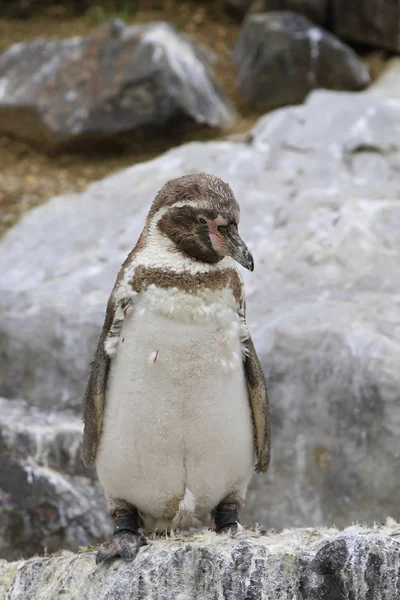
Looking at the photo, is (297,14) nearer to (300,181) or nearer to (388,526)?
(300,181)

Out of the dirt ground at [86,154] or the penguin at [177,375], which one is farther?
the dirt ground at [86,154]

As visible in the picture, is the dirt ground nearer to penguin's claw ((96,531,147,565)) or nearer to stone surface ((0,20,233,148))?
stone surface ((0,20,233,148))

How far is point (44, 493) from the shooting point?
5.86 metres

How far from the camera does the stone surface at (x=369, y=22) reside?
Result: 11406 millimetres

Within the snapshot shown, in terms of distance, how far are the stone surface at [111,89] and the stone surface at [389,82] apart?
168 centimetres

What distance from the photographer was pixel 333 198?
7496 millimetres

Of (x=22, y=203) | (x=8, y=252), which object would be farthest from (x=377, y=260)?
(x=22, y=203)

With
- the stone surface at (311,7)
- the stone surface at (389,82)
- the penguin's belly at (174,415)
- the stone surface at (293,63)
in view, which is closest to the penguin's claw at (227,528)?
the penguin's belly at (174,415)

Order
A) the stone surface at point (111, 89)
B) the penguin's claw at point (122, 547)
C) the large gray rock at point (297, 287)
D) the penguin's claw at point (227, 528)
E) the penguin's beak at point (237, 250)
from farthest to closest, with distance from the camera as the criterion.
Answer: the stone surface at point (111, 89)
the large gray rock at point (297, 287)
the penguin's claw at point (227, 528)
the penguin's claw at point (122, 547)
the penguin's beak at point (237, 250)

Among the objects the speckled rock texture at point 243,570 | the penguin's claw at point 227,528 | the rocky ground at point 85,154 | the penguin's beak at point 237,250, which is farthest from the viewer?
the rocky ground at point 85,154

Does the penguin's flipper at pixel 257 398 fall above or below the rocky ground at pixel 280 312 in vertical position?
above

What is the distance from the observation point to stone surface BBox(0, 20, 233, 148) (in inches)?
415

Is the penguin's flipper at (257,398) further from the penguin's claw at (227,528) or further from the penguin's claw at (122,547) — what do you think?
the penguin's claw at (122,547)

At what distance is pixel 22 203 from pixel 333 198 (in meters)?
3.66
